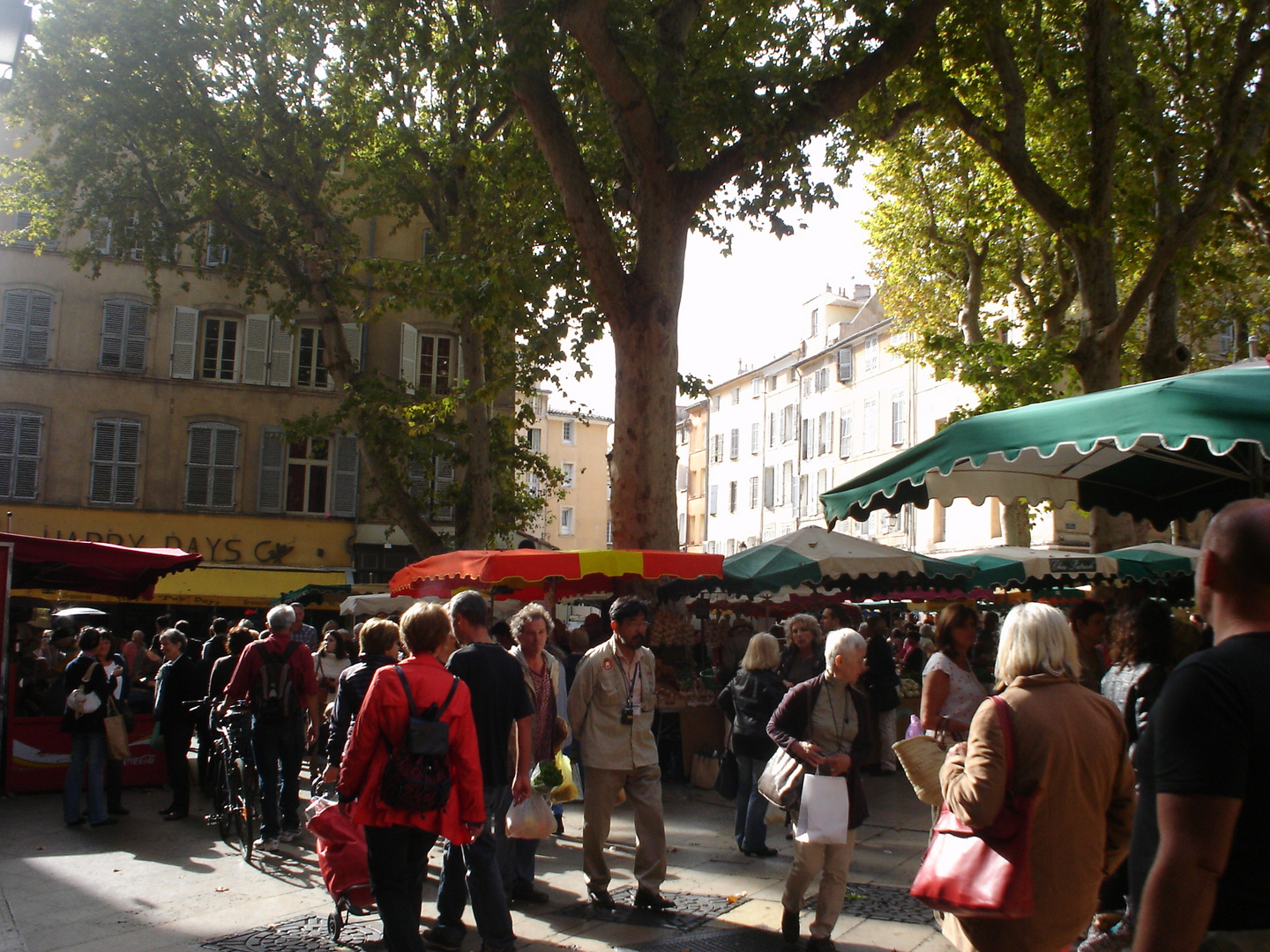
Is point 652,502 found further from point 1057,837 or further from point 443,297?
point 1057,837

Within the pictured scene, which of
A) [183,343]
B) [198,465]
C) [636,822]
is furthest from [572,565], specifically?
[183,343]

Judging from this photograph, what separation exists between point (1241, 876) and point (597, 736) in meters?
4.53

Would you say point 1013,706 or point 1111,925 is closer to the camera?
point 1013,706

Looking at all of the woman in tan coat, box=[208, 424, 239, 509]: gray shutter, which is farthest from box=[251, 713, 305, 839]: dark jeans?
box=[208, 424, 239, 509]: gray shutter

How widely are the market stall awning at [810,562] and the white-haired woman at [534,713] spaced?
5181mm

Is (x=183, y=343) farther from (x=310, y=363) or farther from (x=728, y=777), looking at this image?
(x=728, y=777)

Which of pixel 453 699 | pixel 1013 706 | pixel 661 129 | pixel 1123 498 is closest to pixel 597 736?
pixel 453 699

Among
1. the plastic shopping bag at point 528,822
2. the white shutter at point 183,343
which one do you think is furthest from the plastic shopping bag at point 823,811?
the white shutter at point 183,343

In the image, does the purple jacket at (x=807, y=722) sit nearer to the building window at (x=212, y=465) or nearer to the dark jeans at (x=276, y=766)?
the dark jeans at (x=276, y=766)

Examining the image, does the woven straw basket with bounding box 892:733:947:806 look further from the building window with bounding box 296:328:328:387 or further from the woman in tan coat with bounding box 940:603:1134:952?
the building window with bounding box 296:328:328:387

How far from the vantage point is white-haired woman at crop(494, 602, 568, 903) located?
6297 millimetres

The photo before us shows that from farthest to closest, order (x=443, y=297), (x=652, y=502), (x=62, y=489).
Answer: (x=62, y=489) → (x=443, y=297) → (x=652, y=502)

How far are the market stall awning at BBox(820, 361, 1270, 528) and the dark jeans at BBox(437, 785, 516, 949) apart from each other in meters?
2.64

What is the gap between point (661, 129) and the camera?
11961mm
